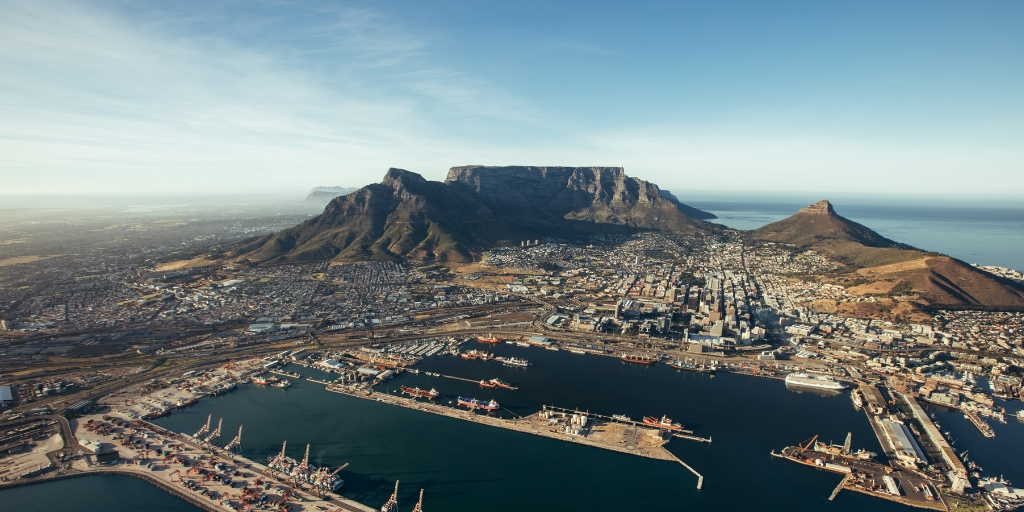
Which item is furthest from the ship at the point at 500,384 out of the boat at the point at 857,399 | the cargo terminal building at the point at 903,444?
the boat at the point at 857,399

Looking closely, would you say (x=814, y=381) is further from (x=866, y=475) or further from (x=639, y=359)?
(x=639, y=359)

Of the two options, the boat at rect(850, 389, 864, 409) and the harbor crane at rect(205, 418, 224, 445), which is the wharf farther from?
the harbor crane at rect(205, 418, 224, 445)

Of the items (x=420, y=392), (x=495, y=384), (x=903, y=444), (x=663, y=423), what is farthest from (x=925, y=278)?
(x=420, y=392)

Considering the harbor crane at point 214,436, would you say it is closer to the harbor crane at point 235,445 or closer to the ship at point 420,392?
the harbor crane at point 235,445

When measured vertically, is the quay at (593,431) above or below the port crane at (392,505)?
above

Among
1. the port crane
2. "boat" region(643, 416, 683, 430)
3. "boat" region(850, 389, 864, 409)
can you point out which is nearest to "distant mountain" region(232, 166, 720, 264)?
"boat" region(643, 416, 683, 430)

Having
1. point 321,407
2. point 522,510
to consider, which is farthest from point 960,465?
A: point 321,407

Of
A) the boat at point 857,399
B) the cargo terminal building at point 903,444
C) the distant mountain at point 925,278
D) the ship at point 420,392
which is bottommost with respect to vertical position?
the ship at point 420,392
